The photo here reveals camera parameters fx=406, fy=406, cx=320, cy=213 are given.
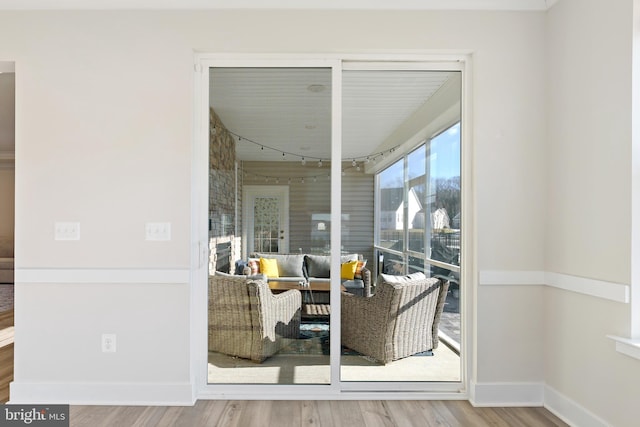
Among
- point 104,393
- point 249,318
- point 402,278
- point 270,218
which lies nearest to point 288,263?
point 270,218

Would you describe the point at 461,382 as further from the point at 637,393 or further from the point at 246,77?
the point at 246,77

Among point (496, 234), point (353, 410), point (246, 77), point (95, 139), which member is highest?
point (246, 77)

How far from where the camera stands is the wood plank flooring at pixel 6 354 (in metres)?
2.98

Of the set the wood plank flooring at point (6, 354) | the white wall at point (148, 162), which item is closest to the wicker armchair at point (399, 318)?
the white wall at point (148, 162)

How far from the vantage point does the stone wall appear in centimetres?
287

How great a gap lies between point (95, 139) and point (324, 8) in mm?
1789

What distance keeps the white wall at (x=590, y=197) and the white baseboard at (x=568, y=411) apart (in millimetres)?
35

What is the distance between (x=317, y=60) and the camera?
2.84 m

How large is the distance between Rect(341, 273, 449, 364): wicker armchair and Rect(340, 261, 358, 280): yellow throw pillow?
0.14 meters

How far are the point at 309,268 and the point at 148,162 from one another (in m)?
1.32

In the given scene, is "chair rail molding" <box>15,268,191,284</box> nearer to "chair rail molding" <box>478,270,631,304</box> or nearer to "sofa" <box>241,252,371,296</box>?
"sofa" <box>241,252,371,296</box>

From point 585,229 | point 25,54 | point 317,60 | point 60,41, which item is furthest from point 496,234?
point 25,54

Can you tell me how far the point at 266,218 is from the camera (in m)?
2.86

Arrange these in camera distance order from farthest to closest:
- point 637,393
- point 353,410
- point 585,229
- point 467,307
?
point 467,307 → point 353,410 → point 585,229 → point 637,393
